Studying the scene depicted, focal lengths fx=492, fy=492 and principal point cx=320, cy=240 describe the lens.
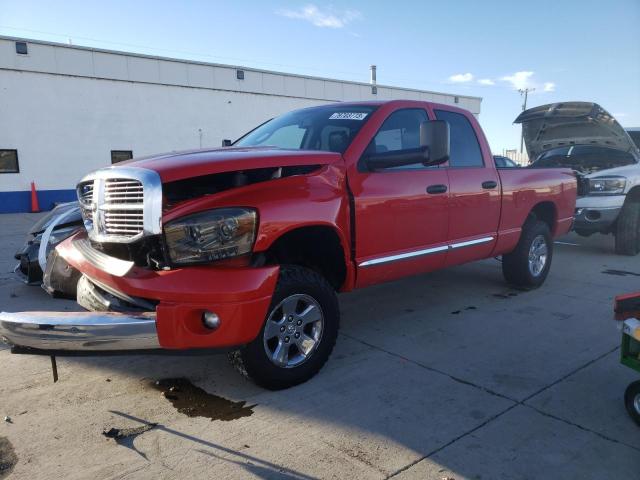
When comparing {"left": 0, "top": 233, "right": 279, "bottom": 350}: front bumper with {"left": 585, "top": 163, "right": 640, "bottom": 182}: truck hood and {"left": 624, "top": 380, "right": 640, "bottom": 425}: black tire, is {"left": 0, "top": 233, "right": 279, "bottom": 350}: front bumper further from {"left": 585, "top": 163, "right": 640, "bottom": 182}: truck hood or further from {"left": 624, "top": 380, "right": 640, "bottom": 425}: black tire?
{"left": 585, "top": 163, "right": 640, "bottom": 182}: truck hood

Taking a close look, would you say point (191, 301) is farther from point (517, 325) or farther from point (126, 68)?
point (126, 68)

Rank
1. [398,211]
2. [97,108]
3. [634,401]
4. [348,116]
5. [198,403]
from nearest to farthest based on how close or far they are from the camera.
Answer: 1. [634,401]
2. [198,403]
3. [398,211]
4. [348,116]
5. [97,108]

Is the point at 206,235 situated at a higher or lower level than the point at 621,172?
lower

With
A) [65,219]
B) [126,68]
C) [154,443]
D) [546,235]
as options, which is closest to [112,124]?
[126,68]

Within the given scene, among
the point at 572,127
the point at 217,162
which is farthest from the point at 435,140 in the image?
the point at 572,127

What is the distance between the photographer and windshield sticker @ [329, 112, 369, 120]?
398cm

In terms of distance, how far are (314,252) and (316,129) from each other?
115cm

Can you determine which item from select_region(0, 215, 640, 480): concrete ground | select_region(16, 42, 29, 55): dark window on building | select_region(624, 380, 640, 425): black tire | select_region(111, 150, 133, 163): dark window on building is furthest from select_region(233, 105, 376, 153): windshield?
select_region(111, 150, 133, 163): dark window on building

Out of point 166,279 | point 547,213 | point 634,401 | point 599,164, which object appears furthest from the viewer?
point 599,164

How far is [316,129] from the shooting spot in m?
4.11

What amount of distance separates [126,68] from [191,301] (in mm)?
16671

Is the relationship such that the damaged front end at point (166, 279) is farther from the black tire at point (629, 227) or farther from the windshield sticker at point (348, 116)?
the black tire at point (629, 227)

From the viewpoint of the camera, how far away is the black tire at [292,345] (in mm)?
3041

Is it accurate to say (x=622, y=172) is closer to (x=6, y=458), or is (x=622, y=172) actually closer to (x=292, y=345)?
(x=292, y=345)
